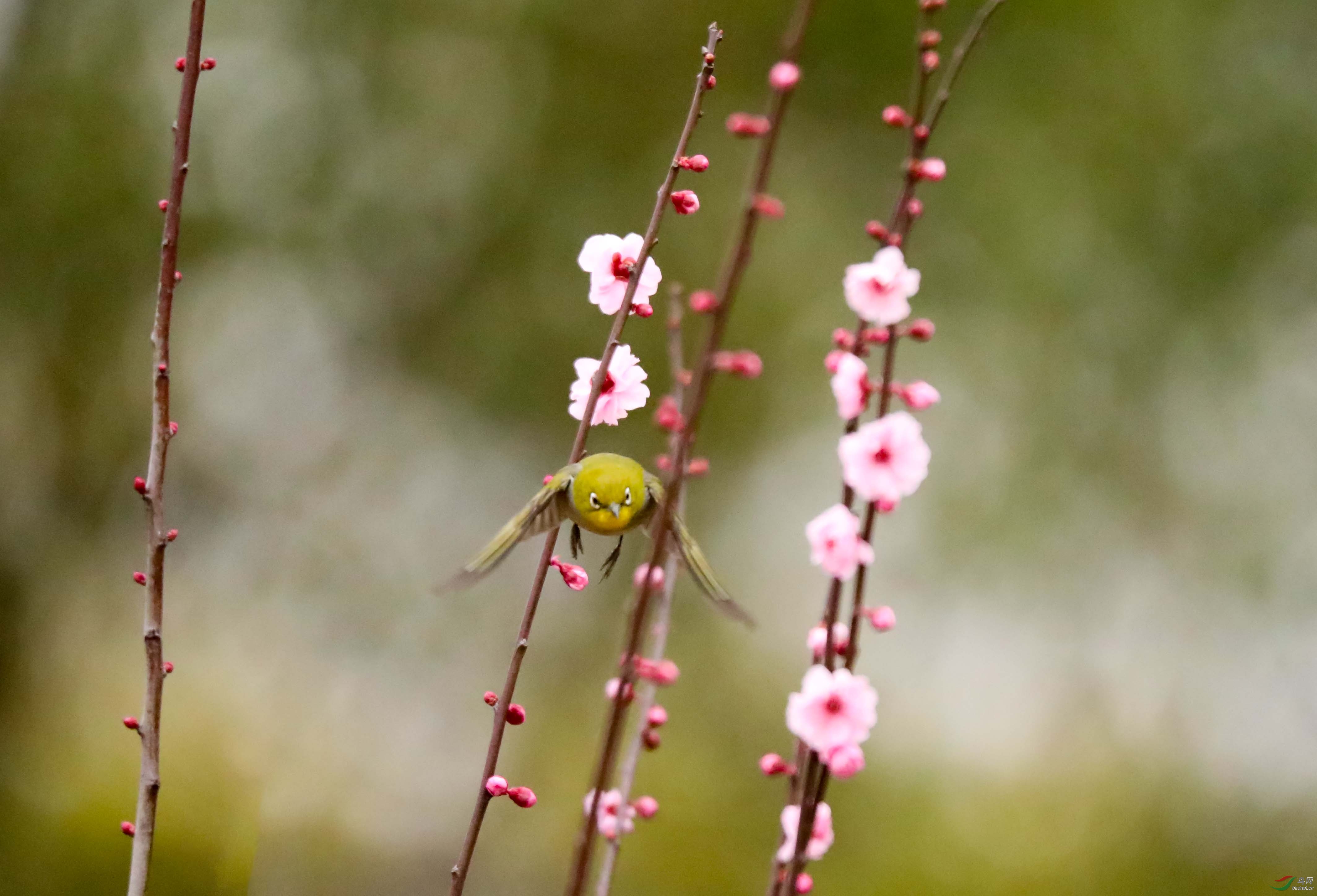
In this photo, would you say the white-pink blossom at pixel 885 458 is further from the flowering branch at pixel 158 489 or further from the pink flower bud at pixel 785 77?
the flowering branch at pixel 158 489

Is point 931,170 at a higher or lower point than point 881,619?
higher

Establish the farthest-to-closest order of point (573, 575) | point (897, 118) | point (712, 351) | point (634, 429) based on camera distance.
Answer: point (634, 429), point (573, 575), point (897, 118), point (712, 351)

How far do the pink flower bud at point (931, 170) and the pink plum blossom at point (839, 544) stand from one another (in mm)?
157

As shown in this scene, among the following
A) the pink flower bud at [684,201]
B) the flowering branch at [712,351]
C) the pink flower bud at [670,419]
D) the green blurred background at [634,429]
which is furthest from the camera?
the green blurred background at [634,429]

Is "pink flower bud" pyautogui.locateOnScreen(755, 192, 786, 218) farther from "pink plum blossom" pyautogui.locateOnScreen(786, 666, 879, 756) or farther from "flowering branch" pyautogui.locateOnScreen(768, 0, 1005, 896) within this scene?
"pink plum blossom" pyautogui.locateOnScreen(786, 666, 879, 756)

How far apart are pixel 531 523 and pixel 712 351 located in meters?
0.27

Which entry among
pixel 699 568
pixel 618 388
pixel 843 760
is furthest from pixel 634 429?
pixel 843 760

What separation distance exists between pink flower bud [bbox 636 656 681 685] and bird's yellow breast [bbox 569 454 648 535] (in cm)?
19

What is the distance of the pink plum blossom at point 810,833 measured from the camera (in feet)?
1.45

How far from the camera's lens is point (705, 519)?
2.32 m

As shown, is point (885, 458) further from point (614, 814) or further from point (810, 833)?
point (614, 814)

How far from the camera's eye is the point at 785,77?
38 centimetres

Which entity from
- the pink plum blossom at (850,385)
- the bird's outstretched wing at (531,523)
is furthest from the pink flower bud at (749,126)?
the bird's outstretched wing at (531,523)

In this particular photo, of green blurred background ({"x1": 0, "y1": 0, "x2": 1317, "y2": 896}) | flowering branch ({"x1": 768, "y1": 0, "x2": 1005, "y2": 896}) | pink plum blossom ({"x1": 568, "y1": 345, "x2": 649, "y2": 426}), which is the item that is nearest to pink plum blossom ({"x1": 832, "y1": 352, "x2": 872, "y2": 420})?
flowering branch ({"x1": 768, "y1": 0, "x2": 1005, "y2": 896})
